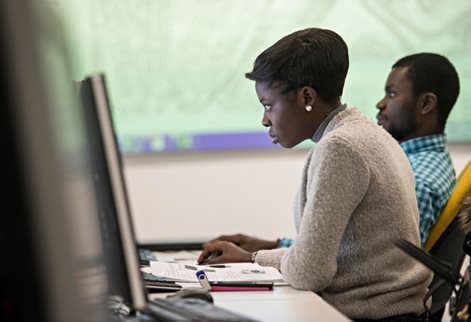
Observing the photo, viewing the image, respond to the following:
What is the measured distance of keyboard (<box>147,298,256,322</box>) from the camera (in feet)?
2.96

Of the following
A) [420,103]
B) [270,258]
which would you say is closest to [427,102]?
[420,103]

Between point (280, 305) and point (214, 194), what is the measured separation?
A: 230 centimetres

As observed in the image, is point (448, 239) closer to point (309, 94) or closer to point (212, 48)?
point (309, 94)

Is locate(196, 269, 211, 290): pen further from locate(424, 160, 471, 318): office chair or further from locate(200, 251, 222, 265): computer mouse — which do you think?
locate(424, 160, 471, 318): office chair

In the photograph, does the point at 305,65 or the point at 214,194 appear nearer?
the point at 305,65

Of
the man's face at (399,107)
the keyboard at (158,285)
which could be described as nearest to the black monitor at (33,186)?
the keyboard at (158,285)

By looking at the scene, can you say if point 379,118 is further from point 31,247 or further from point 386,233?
point 31,247

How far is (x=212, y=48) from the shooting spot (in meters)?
3.61

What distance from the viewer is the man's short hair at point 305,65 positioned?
184 cm

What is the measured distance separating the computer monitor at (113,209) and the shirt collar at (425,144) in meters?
1.80

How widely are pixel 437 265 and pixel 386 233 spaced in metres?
0.56

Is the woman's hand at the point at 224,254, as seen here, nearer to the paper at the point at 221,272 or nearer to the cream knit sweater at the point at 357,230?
the paper at the point at 221,272

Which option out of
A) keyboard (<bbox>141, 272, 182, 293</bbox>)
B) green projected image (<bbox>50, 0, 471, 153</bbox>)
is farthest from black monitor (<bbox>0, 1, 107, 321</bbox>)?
green projected image (<bbox>50, 0, 471, 153</bbox>)

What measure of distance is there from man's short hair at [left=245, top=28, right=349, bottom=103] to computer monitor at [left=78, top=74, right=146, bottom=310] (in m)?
0.99
